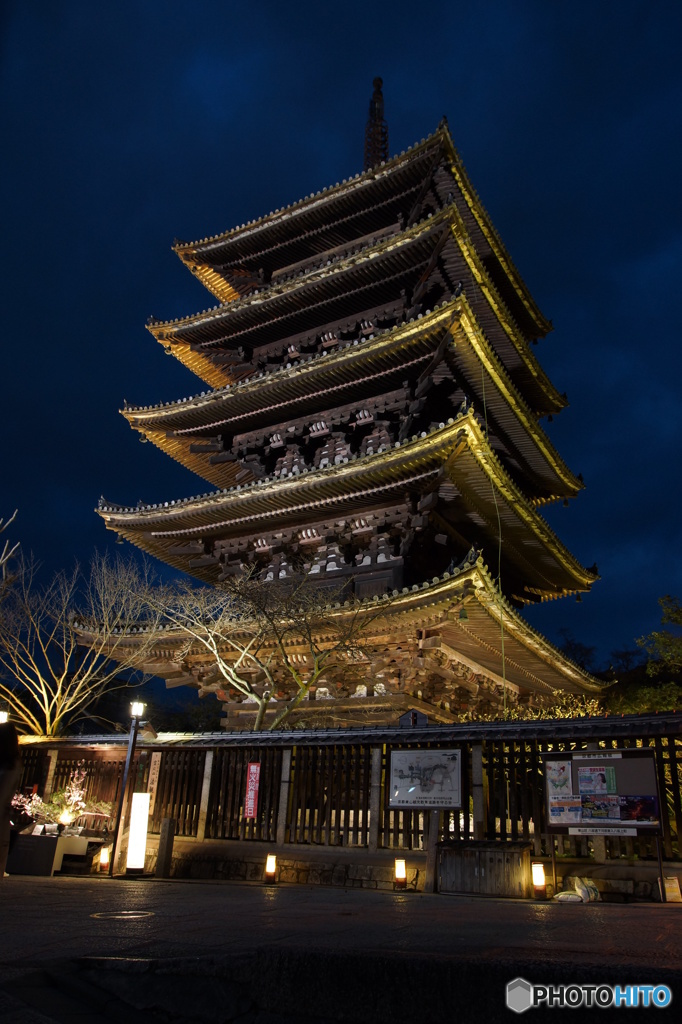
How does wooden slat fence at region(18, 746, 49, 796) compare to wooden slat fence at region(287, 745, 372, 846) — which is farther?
wooden slat fence at region(18, 746, 49, 796)

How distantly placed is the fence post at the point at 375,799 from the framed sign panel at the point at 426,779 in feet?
1.10

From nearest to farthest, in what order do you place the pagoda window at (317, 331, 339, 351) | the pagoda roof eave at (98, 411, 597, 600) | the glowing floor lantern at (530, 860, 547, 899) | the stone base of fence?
the glowing floor lantern at (530, 860, 547, 899), the stone base of fence, the pagoda roof eave at (98, 411, 597, 600), the pagoda window at (317, 331, 339, 351)

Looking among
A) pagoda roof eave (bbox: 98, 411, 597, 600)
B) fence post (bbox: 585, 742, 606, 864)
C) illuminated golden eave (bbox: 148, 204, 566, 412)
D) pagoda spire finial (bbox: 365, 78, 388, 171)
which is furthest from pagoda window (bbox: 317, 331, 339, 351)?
fence post (bbox: 585, 742, 606, 864)

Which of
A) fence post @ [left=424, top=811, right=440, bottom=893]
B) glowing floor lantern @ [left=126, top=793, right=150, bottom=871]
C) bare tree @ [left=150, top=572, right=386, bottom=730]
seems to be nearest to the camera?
fence post @ [left=424, top=811, right=440, bottom=893]

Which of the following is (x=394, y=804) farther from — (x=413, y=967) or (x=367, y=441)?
(x=367, y=441)

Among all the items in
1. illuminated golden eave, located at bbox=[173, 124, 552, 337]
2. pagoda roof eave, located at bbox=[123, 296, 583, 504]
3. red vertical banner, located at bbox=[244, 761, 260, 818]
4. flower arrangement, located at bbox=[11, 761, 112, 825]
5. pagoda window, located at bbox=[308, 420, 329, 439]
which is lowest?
flower arrangement, located at bbox=[11, 761, 112, 825]

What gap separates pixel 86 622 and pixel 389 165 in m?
18.2

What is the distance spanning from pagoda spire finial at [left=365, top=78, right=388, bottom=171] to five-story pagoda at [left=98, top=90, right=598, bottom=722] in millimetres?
11245

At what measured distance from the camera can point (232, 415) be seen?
951 inches

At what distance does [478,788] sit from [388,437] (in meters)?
12.1

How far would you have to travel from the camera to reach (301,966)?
3.58 m

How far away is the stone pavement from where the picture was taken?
3305 mm

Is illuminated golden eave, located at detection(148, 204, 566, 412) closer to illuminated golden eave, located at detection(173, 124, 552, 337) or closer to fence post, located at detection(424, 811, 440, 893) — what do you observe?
illuminated golden eave, located at detection(173, 124, 552, 337)

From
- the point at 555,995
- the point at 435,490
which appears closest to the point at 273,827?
the point at 435,490
